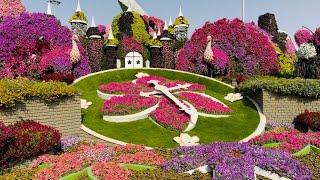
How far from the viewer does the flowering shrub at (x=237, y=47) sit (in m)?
37.1

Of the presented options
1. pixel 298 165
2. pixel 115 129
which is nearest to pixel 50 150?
pixel 115 129

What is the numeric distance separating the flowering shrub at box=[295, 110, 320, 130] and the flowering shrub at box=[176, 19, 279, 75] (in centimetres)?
1574

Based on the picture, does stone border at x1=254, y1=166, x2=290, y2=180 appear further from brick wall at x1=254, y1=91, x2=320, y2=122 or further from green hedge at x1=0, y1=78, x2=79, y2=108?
brick wall at x1=254, y1=91, x2=320, y2=122

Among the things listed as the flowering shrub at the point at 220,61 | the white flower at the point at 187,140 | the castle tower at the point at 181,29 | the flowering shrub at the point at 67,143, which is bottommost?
the white flower at the point at 187,140

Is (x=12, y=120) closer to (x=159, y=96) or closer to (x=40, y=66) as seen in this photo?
(x=159, y=96)

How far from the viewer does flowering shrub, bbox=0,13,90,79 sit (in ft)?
107

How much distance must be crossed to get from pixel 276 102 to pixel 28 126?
13.1 meters

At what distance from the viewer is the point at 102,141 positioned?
18938 millimetres

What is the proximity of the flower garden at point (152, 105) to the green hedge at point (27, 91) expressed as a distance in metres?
0.05

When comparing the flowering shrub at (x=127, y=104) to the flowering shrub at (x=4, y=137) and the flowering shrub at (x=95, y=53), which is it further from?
the flowering shrub at (x=95, y=53)

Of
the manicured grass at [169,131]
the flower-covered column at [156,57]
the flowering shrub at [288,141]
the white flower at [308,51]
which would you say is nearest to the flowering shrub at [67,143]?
the manicured grass at [169,131]

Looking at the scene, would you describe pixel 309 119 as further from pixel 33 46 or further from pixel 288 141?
pixel 33 46

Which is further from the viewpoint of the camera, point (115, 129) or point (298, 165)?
point (115, 129)

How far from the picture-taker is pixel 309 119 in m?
20.8
